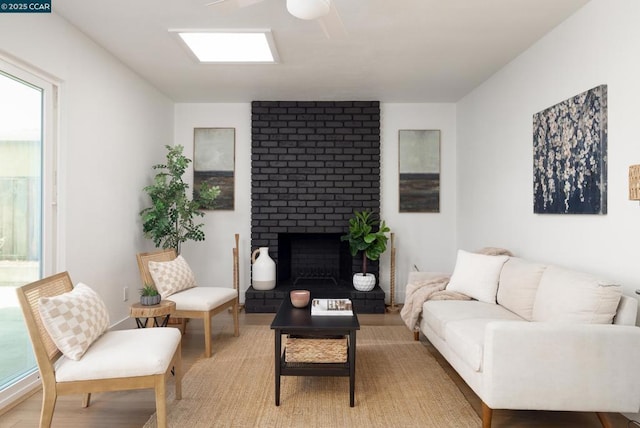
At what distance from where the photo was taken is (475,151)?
4.86 metres

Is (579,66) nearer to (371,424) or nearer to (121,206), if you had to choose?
(371,424)

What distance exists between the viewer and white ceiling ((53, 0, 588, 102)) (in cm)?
289

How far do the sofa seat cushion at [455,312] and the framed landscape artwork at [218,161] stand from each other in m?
3.13

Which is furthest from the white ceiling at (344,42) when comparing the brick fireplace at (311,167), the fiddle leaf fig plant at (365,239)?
the fiddle leaf fig plant at (365,239)

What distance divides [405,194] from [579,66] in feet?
9.26

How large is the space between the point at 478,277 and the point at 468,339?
111cm

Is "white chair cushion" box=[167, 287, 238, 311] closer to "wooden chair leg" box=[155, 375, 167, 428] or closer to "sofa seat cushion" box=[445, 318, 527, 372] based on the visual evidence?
"wooden chair leg" box=[155, 375, 167, 428]

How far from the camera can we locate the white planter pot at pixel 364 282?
5043 millimetres

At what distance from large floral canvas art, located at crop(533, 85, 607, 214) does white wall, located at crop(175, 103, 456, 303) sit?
2081 millimetres

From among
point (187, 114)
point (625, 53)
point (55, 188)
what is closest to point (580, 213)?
point (625, 53)

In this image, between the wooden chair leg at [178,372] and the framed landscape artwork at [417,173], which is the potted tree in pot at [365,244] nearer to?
the framed landscape artwork at [417,173]

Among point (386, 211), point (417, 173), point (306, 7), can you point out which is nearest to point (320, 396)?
point (306, 7)

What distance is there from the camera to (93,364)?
2.07 meters

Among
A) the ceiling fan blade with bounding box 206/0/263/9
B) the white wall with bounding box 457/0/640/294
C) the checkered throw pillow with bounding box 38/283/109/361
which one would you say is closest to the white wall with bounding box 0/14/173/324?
the checkered throw pillow with bounding box 38/283/109/361
